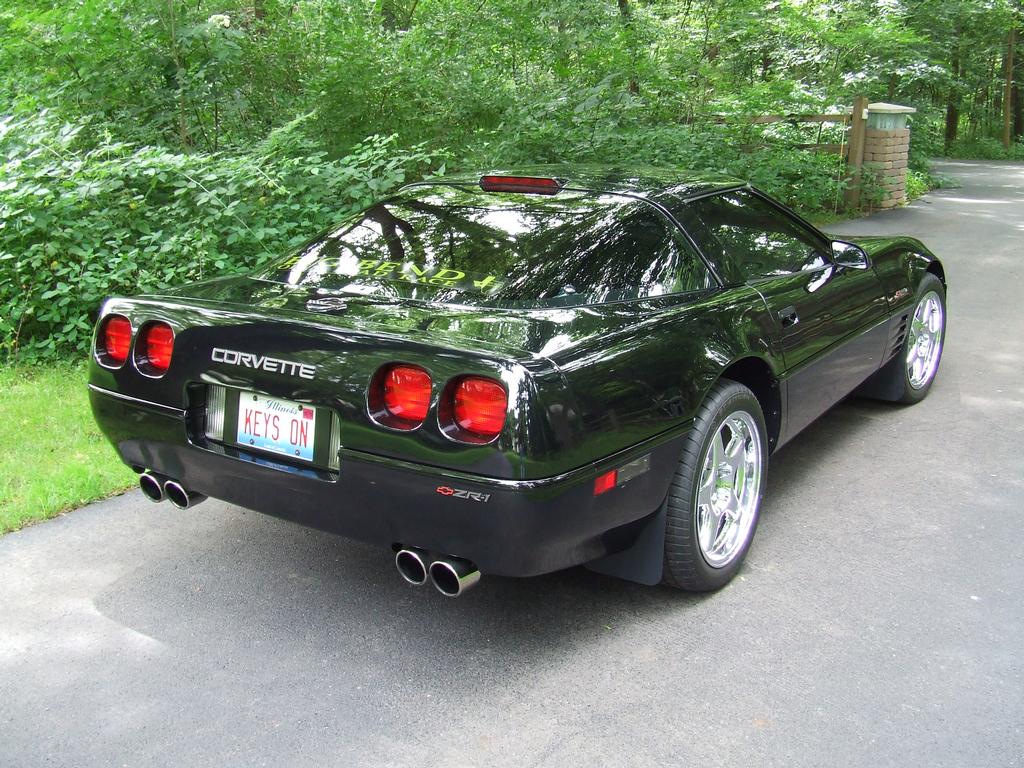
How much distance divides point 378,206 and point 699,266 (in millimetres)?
1330

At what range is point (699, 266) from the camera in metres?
3.51

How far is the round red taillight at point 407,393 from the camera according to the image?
104 inches

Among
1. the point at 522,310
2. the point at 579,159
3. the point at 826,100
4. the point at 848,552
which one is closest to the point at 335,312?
the point at 522,310

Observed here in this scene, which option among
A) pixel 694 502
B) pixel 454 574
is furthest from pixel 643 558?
pixel 454 574

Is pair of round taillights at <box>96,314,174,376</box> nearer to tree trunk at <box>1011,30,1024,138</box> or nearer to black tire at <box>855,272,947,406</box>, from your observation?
black tire at <box>855,272,947,406</box>

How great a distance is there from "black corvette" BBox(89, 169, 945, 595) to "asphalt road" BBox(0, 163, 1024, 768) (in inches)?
12.0

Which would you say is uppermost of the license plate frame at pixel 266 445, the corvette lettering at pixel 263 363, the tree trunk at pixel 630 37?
the tree trunk at pixel 630 37

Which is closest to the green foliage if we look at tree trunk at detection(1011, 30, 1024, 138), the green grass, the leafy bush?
the leafy bush

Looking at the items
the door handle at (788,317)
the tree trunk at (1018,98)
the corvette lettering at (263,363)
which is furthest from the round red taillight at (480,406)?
the tree trunk at (1018,98)

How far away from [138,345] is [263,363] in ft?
1.96

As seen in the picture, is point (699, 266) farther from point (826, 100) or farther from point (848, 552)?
point (826, 100)

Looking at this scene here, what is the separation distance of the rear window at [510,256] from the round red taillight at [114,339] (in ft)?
1.85

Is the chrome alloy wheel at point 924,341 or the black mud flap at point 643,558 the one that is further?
the chrome alloy wheel at point 924,341

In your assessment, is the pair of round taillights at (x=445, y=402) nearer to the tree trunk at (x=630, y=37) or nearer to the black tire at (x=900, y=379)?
the black tire at (x=900, y=379)
